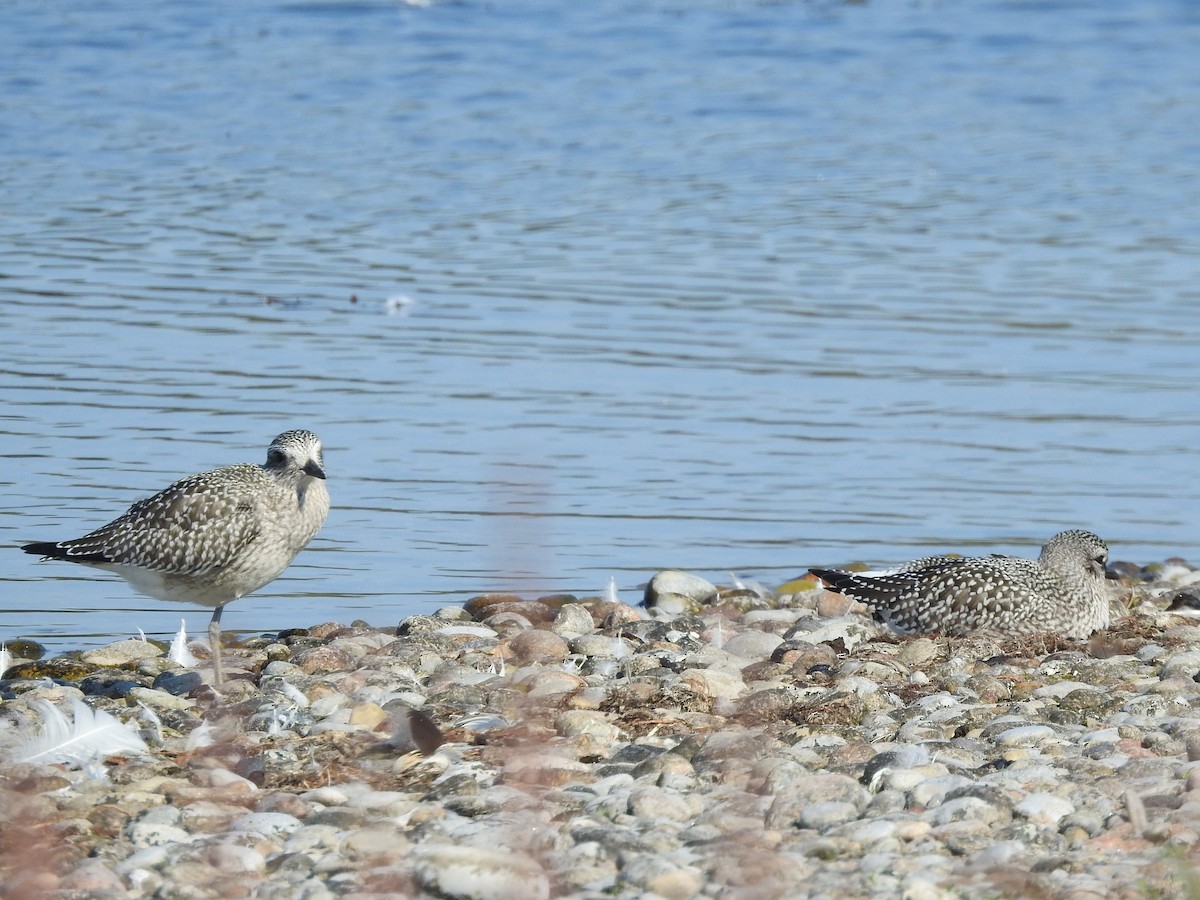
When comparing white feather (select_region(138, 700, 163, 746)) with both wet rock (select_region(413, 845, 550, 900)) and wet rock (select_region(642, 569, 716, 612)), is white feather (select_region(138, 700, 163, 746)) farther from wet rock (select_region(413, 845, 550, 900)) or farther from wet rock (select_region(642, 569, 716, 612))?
wet rock (select_region(642, 569, 716, 612))

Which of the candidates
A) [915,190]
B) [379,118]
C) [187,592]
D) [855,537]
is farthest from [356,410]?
[379,118]

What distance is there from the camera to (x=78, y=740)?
275 inches

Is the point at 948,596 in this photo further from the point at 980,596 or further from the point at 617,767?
the point at 617,767

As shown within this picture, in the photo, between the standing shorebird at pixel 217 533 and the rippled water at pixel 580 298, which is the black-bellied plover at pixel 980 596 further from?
the standing shorebird at pixel 217 533

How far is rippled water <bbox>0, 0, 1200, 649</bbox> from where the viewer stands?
12242 millimetres

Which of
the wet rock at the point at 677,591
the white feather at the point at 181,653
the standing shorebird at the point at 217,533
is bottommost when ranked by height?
the wet rock at the point at 677,591

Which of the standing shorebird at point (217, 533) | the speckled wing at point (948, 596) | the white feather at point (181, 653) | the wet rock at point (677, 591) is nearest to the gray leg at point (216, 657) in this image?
the standing shorebird at point (217, 533)

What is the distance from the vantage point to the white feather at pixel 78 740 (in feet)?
22.7

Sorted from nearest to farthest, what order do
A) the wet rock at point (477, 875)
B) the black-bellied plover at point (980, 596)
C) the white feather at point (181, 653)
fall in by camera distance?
1. the wet rock at point (477, 875)
2. the white feather at point (181, 653)
3. the black-bellied plover at point (980, 596)

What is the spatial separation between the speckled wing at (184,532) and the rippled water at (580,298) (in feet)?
3.31

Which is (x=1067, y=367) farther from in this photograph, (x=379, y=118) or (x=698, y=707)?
(x=379, y=118)

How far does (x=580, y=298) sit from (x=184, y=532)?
873 centimetres

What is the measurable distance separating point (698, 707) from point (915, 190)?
50.2 ft

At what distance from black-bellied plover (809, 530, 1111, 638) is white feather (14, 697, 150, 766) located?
4059 millimetres
